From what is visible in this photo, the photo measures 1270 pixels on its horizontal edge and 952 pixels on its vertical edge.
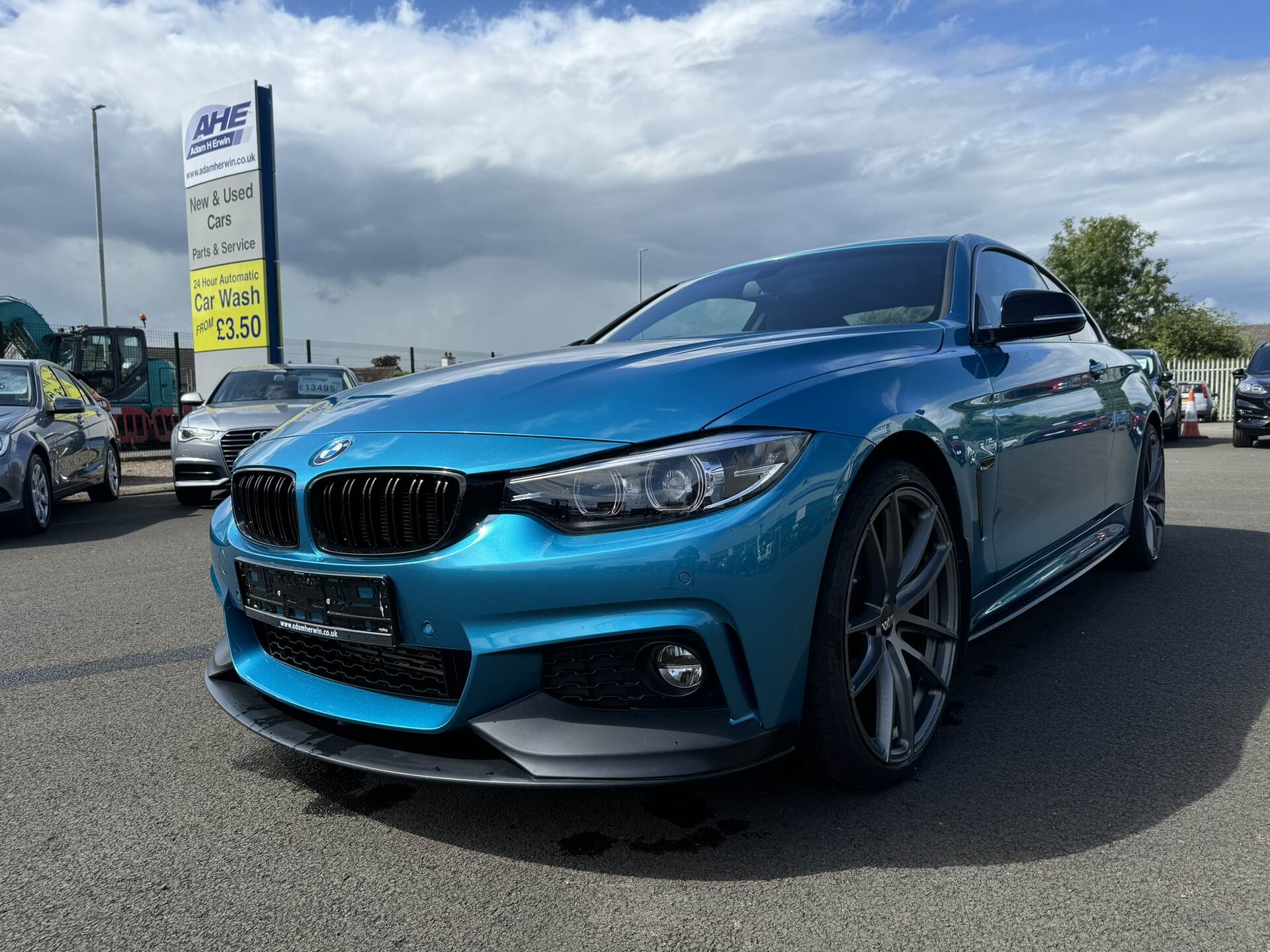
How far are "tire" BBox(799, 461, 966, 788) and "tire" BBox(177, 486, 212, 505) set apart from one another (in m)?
7.68

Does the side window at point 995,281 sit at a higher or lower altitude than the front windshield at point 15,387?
higher

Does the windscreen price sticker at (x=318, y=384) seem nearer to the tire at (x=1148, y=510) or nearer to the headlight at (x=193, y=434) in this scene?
the headlight at (x=193, y=434)

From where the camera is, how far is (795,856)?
6.73ft

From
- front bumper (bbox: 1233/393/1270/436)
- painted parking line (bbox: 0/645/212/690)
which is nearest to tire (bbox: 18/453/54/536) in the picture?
painted parking line (bbox: 0/645/212/690)

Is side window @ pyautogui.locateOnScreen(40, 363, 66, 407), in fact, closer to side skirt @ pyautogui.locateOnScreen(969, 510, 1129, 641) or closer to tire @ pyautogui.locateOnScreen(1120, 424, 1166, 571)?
side skirt @ pyautogui.locateOnScreen(969, 510, 1129, 641)

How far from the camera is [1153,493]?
5023 millimetres

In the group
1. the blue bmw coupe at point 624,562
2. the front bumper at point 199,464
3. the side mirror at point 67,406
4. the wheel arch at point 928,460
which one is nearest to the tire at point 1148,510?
the blue bmw coupe at point 624,562

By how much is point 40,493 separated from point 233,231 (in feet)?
29.4

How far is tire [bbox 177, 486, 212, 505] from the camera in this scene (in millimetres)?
8732

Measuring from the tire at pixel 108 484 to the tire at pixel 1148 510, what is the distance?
9.10m

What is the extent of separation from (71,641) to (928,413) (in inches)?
141

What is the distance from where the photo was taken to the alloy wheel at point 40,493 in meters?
7.41

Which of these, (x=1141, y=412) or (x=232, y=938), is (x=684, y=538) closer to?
(x=232, y=938)

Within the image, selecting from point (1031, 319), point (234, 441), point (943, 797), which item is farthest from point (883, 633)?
point (234, 441)
